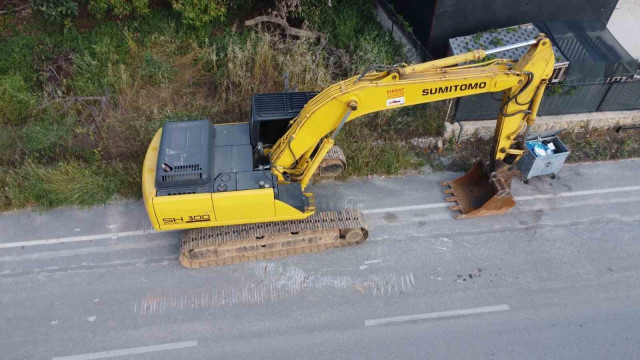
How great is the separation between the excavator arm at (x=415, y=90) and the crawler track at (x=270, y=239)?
1000 millimetres

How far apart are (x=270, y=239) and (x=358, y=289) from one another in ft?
5.56

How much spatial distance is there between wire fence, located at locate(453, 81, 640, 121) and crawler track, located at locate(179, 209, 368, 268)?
13.7 feet

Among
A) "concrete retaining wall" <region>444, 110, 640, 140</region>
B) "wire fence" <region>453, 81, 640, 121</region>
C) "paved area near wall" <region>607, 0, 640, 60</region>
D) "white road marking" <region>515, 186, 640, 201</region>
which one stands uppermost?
"paved area near wall" <region>607, 0, 640, 60</region>

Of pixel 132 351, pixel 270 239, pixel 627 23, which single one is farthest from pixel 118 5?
pixel 627 23

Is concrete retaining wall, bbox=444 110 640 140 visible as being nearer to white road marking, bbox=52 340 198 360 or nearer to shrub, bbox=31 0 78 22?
white road marking, bbox=52 340 198 360

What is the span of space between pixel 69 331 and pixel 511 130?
7952mm

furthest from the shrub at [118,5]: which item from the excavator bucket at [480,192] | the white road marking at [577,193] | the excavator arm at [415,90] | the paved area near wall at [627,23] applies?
the paved area near wall at [627,23]

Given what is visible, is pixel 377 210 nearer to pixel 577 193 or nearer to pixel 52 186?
pixel 577 193

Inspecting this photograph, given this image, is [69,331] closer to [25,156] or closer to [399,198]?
[25,156]

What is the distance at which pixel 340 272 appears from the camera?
26.0ft

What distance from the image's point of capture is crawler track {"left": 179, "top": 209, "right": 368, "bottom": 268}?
768 cm

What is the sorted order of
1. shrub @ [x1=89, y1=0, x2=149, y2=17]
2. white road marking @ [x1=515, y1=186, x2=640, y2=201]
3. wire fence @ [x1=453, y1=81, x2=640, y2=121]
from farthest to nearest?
shrub @ [x1=89, y1=0, x2=149, y2=17] → wire fence @ [x1=453, y1=81, x2=640, y2=121] → white road marking @ [x1=515, y1=186, x2=640, y2=201]

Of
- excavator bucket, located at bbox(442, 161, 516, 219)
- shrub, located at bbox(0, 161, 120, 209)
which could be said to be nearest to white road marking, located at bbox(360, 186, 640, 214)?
excavator bucket, located at bbox(442, 161, 516, 219)

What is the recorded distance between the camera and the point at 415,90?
23.6 feet
